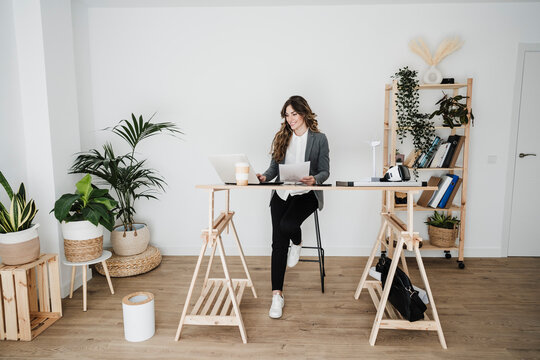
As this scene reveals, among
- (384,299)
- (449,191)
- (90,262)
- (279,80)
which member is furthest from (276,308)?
(279,80)

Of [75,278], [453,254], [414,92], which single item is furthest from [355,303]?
[75,278]

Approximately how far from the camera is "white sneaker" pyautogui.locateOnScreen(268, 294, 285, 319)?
2352 mm

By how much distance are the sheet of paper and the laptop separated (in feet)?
0.56

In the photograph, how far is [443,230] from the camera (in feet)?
10.7

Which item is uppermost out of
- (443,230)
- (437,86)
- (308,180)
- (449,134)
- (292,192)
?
(437,86)

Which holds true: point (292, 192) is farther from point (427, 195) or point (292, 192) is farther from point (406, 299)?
point (427, 195)

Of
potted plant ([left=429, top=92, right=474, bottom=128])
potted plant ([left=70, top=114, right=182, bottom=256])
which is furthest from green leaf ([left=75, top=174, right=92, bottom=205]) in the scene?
potted plant ([left=429, top=92, right=474, bottom=128])

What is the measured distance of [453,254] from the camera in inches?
142

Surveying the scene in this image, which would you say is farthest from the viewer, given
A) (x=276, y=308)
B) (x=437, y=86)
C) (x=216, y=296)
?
(x=437, y=86)

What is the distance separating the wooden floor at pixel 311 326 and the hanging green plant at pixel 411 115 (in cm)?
127

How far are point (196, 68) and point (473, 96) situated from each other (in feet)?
9.30

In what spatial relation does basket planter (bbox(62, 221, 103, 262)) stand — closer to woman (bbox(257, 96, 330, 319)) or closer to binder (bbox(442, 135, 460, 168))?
woman (bbox(257, 96, 330, 319))

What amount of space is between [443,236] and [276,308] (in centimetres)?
192

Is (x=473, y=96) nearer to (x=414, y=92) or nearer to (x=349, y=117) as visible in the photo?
(x=414, y=92)
